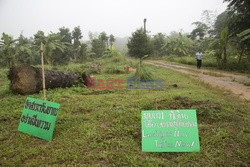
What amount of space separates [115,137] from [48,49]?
2107 cm

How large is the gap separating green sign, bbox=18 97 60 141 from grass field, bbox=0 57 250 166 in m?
0.12

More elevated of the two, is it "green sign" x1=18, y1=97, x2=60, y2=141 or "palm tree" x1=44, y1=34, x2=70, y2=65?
"palm tree" x1=44, y1=34, x2=70, y2=65

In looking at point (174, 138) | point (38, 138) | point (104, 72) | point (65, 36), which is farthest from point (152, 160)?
point (65, 36)

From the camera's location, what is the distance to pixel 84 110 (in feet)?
13.7

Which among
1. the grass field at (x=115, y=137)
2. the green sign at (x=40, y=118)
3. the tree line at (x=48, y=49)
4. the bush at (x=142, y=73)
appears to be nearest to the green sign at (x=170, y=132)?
the grass field at (x=115, y=137)

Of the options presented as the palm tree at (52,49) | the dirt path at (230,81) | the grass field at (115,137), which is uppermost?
the palm tree at (52,49)

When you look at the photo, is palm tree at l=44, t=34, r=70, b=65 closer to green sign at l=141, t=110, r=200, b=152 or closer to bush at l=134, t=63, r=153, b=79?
bush at l=134, t=63, r=153, b=79

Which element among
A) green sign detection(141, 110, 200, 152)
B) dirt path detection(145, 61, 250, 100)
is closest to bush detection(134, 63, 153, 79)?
dirt path detection(145, 61, 250, 100)

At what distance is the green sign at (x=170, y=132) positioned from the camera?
2562 millimetres

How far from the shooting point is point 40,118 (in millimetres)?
3092

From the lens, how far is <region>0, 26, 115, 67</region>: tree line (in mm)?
20281

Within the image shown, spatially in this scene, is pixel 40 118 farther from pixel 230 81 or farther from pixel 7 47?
pixel 7 47

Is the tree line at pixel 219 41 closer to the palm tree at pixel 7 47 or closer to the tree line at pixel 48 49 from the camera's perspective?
→ the tree line at pixel 48 49

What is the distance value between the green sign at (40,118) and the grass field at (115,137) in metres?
0.12
